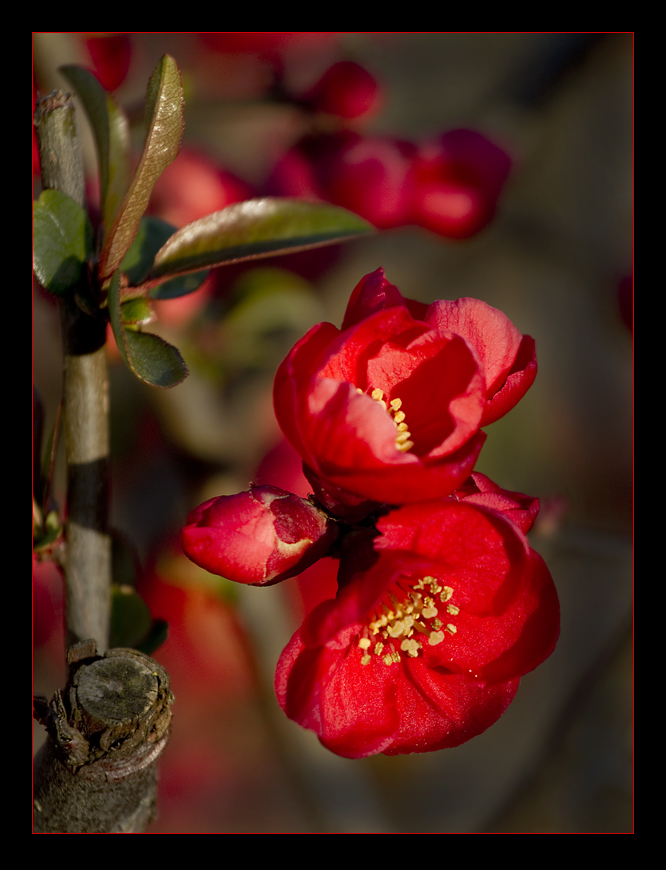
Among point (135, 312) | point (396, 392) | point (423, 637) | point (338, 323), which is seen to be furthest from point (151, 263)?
point (338, 323)

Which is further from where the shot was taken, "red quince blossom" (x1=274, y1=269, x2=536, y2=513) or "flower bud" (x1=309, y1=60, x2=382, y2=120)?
"flower bud" (x1=309, y1=60, x2=382, y2=120)

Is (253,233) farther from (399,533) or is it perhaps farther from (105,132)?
(399,533)

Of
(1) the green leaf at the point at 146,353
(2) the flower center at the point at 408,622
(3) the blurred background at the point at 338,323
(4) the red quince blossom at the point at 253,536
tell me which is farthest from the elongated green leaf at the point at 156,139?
(3) the blurred background at the point at 338,323

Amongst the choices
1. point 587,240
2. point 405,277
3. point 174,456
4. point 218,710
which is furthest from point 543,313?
point 218,710

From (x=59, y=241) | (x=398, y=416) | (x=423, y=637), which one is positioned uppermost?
(x=59, y=241)

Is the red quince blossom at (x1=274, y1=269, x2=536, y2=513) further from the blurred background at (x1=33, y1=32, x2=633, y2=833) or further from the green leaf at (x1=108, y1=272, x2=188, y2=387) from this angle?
the blurred background at (x1=33, y1=32, x2=633, y2=833)

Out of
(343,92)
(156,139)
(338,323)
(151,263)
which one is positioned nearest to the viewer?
(156,139)

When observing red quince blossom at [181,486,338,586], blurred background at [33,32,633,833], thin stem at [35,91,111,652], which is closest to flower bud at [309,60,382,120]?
blurred background at [33,32,633,833]
